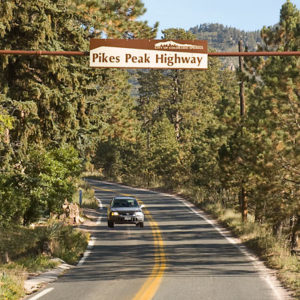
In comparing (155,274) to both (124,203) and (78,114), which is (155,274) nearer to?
(78,114)

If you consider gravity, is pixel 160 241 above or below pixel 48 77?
below

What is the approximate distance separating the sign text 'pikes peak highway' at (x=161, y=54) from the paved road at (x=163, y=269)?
5.05 meters

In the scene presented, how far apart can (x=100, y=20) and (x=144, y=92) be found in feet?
195

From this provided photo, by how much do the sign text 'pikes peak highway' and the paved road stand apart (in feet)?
16.6

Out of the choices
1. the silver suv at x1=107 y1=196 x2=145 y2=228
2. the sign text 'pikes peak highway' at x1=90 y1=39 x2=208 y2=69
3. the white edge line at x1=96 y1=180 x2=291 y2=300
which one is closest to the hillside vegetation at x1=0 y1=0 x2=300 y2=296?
the white edge line at x1=96 y1=180 x2=291 y2=300

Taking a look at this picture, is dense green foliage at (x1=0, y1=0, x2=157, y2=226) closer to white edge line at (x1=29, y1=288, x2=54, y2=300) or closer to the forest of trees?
the forest of trees

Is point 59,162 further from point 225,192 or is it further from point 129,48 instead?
point 225,192

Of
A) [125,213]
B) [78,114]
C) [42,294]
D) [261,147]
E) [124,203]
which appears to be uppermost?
[78,114]

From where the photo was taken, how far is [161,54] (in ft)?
35.8

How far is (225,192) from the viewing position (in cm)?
4159

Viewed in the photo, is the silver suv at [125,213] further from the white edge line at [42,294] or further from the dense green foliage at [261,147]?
the white edge line at [42,294]

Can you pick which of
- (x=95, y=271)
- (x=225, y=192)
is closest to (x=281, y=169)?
(x=95, y=271)

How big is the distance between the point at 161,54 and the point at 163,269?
329 inches

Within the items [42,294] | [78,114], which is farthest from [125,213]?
[42,294]
